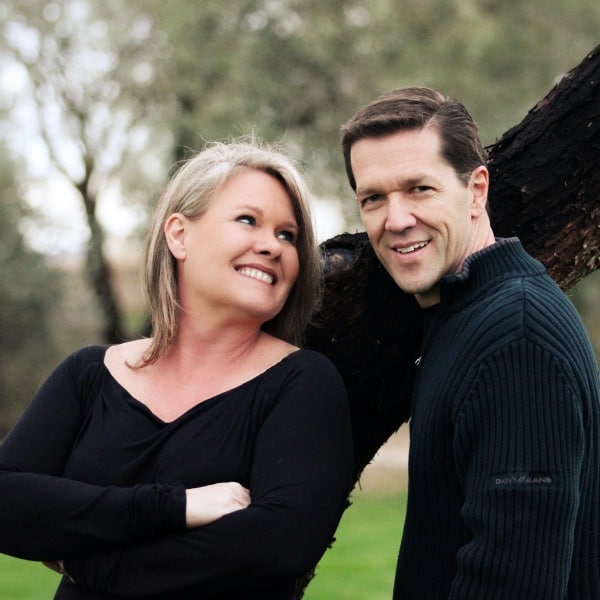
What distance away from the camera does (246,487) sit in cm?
262

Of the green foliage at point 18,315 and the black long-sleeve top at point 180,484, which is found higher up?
the green foliage at point 18,315

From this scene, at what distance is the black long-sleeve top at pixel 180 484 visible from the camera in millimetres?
2486

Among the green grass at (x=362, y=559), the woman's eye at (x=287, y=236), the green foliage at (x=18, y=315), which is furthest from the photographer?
the green foliage at (x=18, y=315)

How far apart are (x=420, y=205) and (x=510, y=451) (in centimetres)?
76

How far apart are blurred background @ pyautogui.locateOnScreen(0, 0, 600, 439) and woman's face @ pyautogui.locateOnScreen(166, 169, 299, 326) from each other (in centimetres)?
929

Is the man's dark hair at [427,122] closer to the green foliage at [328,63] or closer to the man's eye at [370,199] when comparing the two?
the man's eye at [370,199]

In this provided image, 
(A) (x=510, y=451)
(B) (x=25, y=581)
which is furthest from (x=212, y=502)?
(B) (x=25, y=581)

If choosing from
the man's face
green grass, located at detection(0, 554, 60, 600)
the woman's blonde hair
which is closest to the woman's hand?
the woman's blonde hair

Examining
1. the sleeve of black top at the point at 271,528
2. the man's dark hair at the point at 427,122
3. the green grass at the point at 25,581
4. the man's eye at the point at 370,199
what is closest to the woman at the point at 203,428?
the sleeve of black top at the point at 271,528

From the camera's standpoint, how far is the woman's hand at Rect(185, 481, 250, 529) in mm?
2500

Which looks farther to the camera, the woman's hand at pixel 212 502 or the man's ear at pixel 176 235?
the man's ear at pixel 176 235

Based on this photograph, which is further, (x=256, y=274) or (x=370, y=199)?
(x=256, y=274)

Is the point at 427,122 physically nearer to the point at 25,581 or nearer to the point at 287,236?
the point at 287,236

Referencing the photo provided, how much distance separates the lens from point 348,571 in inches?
349
